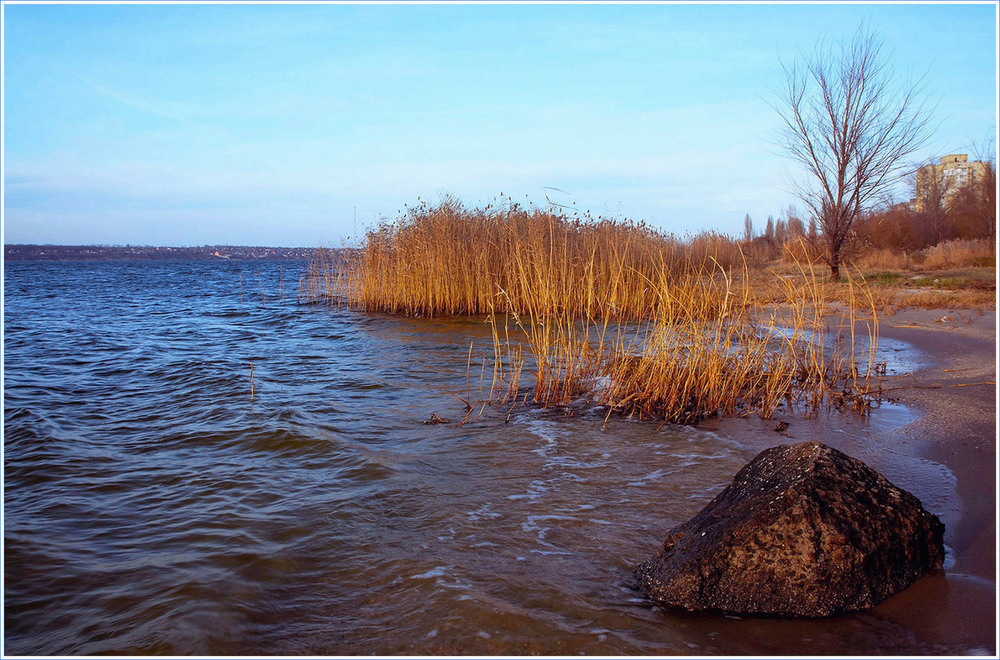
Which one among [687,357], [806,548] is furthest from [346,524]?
[687,357]

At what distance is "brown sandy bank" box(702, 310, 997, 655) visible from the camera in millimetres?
2455

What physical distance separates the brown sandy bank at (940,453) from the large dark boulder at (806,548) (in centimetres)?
9

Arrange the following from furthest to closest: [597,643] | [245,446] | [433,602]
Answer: [245,446]
[433,602]
[597,643]

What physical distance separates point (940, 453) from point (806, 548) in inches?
99.0

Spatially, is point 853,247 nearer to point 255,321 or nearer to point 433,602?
point 255,321

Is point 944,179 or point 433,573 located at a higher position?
point 944,179

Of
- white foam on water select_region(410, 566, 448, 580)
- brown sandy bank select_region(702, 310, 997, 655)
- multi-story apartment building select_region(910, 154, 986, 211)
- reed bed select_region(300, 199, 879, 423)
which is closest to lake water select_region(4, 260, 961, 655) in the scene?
white foam on water select_region(410, 566, 448, 580)

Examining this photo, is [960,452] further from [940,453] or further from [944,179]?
[944,179]

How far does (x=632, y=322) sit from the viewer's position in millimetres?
13367

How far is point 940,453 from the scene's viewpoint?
4.32m

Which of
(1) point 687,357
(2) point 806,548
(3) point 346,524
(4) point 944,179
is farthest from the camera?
(4) point 944,179

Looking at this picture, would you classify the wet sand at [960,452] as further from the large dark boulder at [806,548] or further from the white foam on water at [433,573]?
the white foam on water at [433,573]

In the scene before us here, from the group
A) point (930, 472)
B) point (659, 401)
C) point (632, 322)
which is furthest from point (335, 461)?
point (632, 322)

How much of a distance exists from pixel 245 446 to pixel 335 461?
1.00 metres
